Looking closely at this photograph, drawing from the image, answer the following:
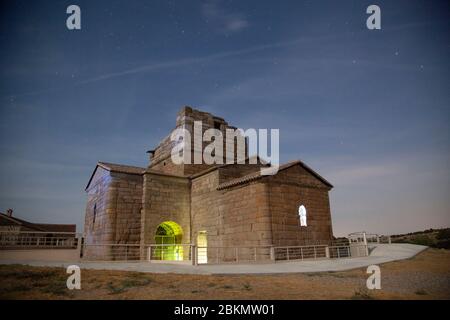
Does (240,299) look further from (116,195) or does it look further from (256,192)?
(116,195)

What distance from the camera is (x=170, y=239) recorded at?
2078cm

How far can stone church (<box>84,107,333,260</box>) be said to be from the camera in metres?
15.7

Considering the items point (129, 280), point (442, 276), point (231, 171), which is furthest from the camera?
point (231, 171)

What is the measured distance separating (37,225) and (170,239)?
3129 cm

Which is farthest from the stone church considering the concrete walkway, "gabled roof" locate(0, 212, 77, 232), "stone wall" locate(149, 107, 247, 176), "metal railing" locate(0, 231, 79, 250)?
"gabled roof" locate(0, 212, 77, 232)

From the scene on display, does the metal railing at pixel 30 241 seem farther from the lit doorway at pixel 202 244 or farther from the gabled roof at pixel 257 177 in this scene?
the gabled roof at pixel 257 177

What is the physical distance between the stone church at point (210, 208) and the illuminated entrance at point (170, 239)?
0.24ft

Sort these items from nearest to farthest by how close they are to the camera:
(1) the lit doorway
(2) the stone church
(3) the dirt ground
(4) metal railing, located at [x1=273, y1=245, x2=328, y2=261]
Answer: (3) the dirt ground
(4) metal railing, located at [x1=273, y1=245, x2=328, y2=261]
(2) the stone church
(1) the lit doorway

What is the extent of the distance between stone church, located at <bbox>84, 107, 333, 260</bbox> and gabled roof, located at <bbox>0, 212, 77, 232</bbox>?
18813mm

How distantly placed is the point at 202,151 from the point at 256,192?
9622mm

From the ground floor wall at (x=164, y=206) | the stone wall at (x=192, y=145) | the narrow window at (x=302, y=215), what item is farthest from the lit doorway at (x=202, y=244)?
the narrow window at (x=302, y=215)

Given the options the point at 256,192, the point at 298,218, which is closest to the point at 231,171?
the point at 256,192

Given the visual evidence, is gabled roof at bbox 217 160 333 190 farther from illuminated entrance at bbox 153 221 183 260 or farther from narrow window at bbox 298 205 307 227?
illuminated entrance at bbox 153 221 183 260
